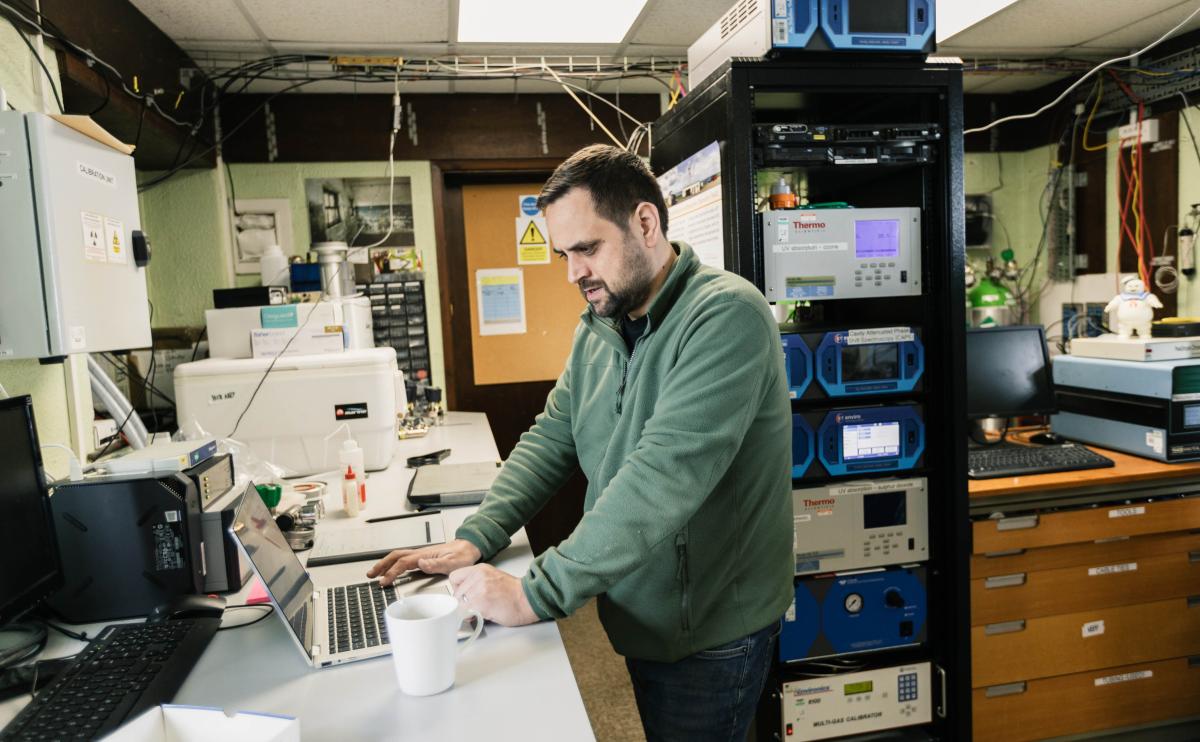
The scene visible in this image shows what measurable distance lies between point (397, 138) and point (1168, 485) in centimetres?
329

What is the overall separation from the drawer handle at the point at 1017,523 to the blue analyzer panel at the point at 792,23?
1418 mm

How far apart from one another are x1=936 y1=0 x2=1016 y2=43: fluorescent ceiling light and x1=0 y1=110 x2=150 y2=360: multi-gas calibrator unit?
2782 mm

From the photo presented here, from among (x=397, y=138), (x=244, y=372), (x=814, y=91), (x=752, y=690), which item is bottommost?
(x=752, y=690)

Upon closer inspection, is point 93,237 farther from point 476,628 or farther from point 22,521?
point 476,628

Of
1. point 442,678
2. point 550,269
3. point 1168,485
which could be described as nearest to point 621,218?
point 442,678

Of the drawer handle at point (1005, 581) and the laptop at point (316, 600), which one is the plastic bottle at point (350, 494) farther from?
the drawer handle at point (1005, 581)

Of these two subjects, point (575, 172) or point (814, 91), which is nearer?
point (575, 172)

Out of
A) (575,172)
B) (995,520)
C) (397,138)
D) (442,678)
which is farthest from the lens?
(397,138)

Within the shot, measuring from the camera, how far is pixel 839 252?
6.18 ft

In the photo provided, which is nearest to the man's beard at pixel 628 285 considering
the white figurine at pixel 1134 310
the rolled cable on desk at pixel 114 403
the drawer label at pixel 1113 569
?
the rolled cable on desk at pixel 114 403

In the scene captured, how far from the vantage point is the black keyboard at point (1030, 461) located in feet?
Answer: 7.23

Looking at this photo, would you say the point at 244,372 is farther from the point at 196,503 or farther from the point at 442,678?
the point at 442,678

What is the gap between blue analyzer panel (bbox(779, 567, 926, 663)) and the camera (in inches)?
77.0

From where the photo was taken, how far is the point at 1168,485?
223cm
